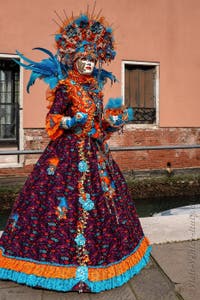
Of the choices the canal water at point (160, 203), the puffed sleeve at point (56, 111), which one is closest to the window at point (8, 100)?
the canal water at point (160, 203)

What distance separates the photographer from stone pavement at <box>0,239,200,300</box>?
73.5 inches

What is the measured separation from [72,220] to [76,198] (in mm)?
142

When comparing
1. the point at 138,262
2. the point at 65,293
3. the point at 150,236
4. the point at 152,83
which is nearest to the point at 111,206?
the point at 138,262

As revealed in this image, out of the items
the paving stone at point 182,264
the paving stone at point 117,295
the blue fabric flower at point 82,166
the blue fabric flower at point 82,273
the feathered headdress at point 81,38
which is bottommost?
the paving stone at point 117,295

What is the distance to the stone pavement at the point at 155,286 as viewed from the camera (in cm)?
187

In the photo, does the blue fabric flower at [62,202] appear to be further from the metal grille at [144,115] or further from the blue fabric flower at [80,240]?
the metal grille at [144,115]

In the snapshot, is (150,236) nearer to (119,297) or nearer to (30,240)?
(119,297)

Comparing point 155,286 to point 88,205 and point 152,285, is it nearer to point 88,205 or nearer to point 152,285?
point 152,285

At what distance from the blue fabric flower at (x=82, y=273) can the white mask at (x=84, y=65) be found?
4.35 feet

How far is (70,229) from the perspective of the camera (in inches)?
76.9

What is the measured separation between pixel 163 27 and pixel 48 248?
723 centimetres

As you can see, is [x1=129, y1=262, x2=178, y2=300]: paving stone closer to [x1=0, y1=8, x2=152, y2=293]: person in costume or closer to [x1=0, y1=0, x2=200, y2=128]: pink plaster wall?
[x1=0, y1=8, x2=152, y2=293]: person in costume

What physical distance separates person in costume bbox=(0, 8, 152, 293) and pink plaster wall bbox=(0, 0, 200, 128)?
4.91 metres

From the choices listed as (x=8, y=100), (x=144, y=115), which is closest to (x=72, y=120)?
(x=8, y=100)
